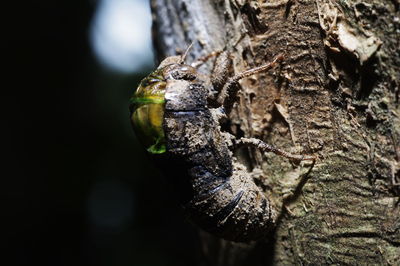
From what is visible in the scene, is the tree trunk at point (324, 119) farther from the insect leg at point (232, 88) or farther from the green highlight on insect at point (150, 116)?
the green highlight on insect at point (150, 116)

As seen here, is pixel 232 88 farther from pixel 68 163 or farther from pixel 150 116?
pixel 68 163

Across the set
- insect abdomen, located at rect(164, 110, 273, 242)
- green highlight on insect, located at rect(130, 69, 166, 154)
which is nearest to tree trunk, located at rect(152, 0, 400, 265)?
insect abdomen, located at rect(164, 110, 273, 242)

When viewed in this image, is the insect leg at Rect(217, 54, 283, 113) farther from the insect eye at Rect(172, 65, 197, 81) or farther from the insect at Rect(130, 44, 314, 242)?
the insect eye at Rect(172, 65, 197, 81)

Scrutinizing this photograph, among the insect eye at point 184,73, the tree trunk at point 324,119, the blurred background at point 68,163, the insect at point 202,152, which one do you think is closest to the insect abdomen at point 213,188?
the insect at point 202,152

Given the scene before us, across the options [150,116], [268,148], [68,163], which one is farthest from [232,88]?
[68,163]

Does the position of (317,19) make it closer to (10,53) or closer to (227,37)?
(227,37)

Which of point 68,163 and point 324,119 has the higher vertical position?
point 324,119

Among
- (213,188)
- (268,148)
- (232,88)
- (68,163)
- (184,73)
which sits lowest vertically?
(68,163)

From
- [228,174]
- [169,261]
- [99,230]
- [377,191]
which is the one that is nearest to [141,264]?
[169,261]
